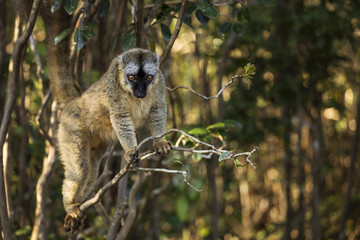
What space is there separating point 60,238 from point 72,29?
4.68 m

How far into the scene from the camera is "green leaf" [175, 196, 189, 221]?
7770 millimetres

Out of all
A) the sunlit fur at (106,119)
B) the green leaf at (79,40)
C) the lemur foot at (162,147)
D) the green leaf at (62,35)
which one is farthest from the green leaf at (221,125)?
the green leaf at (62,35)

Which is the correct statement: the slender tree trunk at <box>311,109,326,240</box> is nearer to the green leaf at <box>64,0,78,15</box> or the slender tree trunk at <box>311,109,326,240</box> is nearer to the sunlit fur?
the sunlit fur

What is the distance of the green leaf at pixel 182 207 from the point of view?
7770 mm

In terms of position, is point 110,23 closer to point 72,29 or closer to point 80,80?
point 80,80

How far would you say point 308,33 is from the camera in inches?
304

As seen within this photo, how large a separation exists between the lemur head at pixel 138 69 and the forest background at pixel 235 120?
1.31 feet

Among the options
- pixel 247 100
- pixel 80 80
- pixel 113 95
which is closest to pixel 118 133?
pixel 113 95

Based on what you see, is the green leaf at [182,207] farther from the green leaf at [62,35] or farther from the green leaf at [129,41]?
the green leaf at [62,35]

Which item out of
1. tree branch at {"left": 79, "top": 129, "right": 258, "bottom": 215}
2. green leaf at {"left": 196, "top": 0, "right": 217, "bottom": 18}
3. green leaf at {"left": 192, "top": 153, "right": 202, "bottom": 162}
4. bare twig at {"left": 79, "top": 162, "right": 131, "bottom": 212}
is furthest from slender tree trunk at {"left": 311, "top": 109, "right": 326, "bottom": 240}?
bare twig at {"left": 79, "top": 162, "right": 131, "bottom": 212}

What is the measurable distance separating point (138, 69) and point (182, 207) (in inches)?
147

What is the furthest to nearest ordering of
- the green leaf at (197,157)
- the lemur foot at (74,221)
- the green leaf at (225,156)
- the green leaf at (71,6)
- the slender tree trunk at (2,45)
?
the slender tree trunk at (2,45)
the green leaf at (197,157)
the lemur foot at (74,221)
the green leaf at (71,6)
the green leaf at (225,156)

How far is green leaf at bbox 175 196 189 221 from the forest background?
16mm

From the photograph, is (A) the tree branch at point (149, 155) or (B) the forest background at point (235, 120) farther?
(B) the forest background at point (235, 120)
